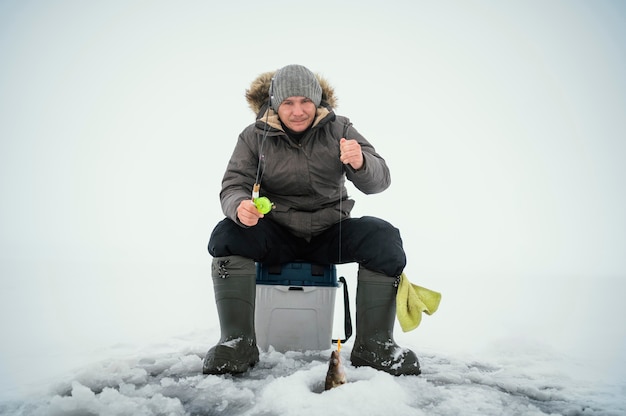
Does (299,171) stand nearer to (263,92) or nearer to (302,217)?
(302,217)

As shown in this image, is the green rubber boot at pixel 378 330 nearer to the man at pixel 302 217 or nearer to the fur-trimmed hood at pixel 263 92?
the man at pixel 302 217

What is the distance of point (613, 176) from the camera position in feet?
172

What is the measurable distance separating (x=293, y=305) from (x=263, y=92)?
1.31m

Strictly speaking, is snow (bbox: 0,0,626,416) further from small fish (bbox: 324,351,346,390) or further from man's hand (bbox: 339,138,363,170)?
man's hand (bbox: 339,138,363,170)

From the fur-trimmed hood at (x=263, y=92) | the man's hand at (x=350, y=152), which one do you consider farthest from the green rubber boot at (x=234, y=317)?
the fur-trimmed hood at (x=263, y=92)

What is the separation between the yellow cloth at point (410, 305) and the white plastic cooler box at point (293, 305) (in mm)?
424

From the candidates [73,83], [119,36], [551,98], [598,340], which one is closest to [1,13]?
[73,83]

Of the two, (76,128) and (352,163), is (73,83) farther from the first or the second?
(352,163)

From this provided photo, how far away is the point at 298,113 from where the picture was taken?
231cm

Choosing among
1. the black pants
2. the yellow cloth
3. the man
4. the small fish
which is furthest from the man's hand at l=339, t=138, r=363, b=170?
the small fish

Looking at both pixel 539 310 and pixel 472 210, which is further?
pixel 472 210

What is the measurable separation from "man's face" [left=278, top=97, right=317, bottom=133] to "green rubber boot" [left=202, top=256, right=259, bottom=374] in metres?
0.82

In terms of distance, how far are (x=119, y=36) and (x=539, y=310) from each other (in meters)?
227

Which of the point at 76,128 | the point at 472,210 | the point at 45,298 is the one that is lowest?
the point at 45,298
